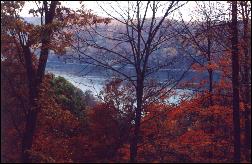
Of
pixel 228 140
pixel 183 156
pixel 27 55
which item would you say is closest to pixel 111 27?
pixel 27 55

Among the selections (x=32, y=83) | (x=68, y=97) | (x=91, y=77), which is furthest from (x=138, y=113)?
(x=91, y=77)

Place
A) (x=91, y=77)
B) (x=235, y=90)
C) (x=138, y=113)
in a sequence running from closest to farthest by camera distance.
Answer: (x=138, y=113), (x=235, y=90), (x=91, y=77)

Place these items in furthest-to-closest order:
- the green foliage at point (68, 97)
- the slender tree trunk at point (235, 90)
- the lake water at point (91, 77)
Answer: the green foliage at point (68, 97) < the slender tree trunk at point (235, 90) < the lake water at point (91, 77)

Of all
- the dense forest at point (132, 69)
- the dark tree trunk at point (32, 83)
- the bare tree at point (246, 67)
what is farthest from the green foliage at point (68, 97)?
the bare tree at point (246, 67)

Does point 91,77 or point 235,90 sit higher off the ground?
point 91,77

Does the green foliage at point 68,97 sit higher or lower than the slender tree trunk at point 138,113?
higher

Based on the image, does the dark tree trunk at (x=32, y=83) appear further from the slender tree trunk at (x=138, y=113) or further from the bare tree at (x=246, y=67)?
the bare tree at (x=246, y=67)

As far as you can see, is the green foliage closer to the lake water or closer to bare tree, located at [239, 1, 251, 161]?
the lake water

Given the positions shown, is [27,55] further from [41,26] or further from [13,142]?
[13,142]

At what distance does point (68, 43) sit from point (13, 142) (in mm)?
12838

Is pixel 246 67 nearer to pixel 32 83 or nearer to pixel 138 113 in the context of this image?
pixel 138 113

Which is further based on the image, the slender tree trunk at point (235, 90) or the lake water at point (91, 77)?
the slender tree trunk at point (235, 90)

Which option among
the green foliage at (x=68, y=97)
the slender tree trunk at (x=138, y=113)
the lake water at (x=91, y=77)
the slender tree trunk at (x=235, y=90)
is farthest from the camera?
the green foliage at (x=68, y=97)

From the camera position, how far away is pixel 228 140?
17.1 metres
